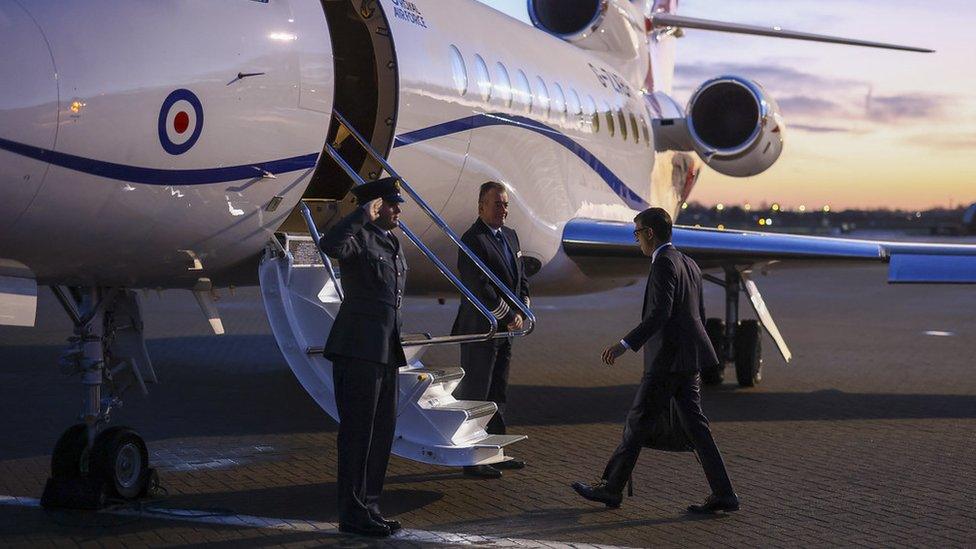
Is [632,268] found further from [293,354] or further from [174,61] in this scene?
[174,61]

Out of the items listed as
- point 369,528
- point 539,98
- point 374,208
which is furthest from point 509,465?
point 539,98

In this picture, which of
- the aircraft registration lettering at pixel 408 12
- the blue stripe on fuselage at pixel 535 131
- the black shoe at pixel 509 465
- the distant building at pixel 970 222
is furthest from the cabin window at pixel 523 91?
the distant building at pixel 970 222

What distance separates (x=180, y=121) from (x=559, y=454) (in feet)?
12.4

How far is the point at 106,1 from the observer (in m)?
6.85

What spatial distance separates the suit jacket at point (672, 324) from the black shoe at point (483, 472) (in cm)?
150

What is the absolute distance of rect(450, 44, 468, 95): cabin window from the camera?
34.3ft

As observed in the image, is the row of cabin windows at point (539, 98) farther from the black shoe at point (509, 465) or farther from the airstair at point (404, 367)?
the black shoe at point (509, 465)

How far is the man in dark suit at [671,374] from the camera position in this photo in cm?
732

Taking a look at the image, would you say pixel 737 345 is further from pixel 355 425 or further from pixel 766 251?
pixel 355 425

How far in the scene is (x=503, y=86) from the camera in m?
11.6

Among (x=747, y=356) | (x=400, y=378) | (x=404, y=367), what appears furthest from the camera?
(x=747, y=356)

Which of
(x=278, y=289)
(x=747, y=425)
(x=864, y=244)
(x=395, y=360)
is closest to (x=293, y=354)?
(x=278, y=289)

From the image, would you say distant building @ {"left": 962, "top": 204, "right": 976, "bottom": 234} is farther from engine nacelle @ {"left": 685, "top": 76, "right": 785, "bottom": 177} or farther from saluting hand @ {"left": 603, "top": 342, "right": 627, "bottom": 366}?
saluting hand @ {"left": 603, "top": 342, "right": 627, "bottom": 366}

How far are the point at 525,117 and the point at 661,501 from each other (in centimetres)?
523
